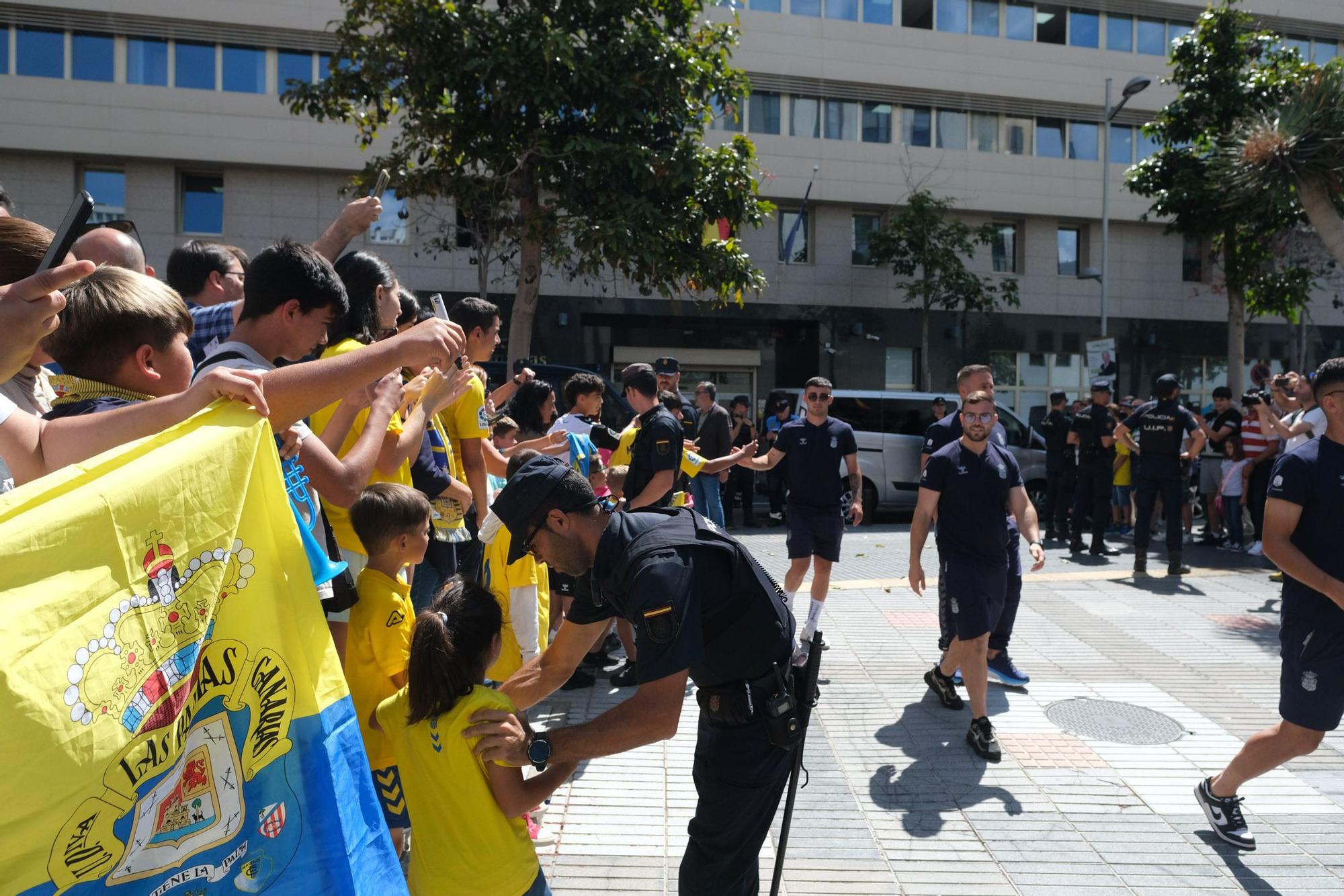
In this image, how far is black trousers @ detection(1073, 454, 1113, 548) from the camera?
1219 cm

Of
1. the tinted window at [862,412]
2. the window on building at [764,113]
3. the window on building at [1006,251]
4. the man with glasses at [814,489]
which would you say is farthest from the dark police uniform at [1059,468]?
the window on building at [1006,251]

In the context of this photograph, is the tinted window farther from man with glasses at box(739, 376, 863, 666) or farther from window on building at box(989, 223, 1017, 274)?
window on building at box(989, 223, 1017, 274)

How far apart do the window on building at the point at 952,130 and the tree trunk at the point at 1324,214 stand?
17.8 m

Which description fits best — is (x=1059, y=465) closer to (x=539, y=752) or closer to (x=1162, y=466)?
(x=1162, y=466)

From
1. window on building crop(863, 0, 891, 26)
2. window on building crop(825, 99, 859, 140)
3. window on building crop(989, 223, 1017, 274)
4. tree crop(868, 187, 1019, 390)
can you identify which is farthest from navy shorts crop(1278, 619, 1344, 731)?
window on building crop(863, 0, 891, 26)

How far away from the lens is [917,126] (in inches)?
1053

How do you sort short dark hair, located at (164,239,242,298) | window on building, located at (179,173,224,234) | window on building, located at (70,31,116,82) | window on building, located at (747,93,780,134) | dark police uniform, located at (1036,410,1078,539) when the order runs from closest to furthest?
1. short dark hair, located at (164,239,242,298)
2. dark police uniform, located at (1036,410,1078,539)
3. window on building, located at (70,31,116,82)
4. window on building, located at (179,173,224,234)
5. window on building, located at (747,93,780,134)

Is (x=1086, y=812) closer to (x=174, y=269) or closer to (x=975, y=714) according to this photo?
(x=975, y=714)

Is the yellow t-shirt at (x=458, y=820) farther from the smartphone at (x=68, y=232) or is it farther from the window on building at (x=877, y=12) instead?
the window on building at (x=877, y=12)

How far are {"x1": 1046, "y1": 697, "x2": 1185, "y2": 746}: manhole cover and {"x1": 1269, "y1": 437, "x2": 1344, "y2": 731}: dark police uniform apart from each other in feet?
4.96

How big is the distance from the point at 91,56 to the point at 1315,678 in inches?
1029

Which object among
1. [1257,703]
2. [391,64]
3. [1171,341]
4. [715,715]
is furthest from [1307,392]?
[1171,341]

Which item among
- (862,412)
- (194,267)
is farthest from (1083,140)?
(194,267)

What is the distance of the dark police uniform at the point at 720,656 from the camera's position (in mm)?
2396
